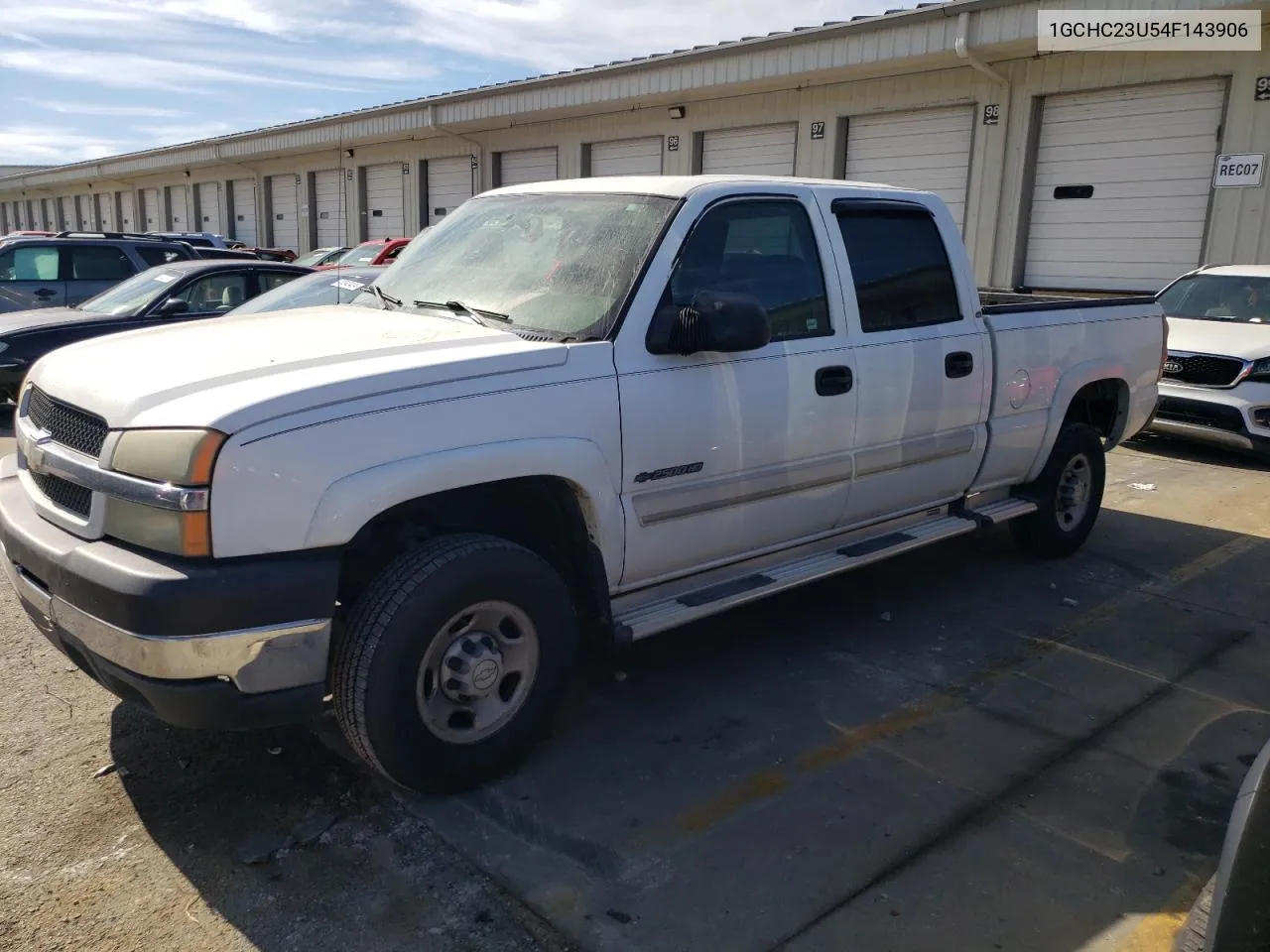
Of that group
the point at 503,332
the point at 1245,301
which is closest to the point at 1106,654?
the point at 503,332

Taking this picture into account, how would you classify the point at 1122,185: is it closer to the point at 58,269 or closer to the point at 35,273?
the point at 58,269

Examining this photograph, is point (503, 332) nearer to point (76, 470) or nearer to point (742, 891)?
point (76, 470)

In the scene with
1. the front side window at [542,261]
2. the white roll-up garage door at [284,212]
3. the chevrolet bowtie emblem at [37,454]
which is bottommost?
the chevrolet bowtie emblem at [37,454]

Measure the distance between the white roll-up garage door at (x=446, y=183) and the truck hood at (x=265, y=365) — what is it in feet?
66.5

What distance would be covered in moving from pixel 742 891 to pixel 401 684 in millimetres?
1166

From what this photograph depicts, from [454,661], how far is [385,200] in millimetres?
24856

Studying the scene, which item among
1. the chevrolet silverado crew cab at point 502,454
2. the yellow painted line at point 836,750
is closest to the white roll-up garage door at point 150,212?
the chevrolet silverado crew cab at point 502,454

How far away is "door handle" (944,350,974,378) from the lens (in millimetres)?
4816

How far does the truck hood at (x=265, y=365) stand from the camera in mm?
2869

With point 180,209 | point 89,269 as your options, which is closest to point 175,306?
point 89,269

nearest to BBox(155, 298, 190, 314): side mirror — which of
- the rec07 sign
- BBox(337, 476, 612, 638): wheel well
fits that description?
BBox(337, 476, 612, 638): wheel well

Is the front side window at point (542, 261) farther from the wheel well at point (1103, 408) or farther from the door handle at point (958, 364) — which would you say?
the wheel well at point (1103, 408)

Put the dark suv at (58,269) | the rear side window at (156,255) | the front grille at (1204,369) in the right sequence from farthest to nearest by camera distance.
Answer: the rear side window at (156,255) < the dark suv at (58,269) < the front grille at (1204,369)

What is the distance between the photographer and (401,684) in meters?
3.05
